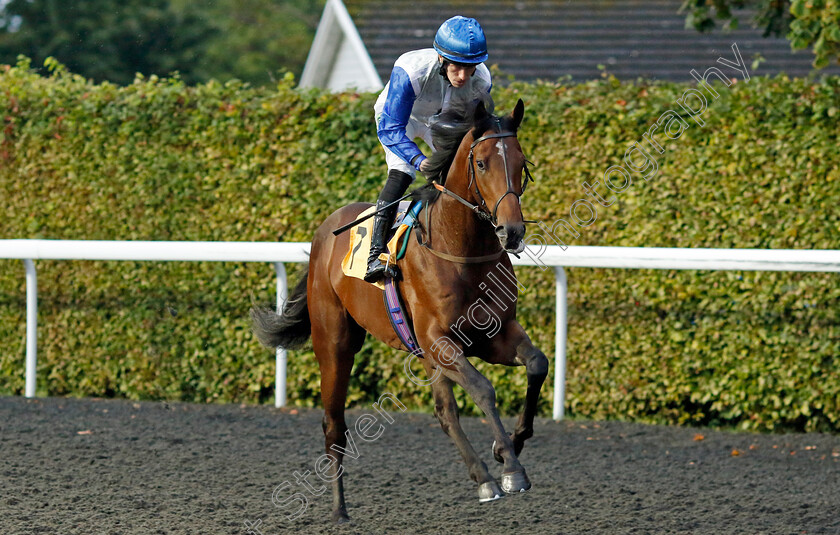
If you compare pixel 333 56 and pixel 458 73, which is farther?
pixel 333 56

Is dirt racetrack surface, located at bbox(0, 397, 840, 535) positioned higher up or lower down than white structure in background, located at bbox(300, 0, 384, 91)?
lower down

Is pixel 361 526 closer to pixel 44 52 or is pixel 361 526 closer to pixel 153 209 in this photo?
pixel 153 209

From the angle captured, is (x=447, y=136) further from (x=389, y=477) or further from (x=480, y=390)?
(x=389, y=477)

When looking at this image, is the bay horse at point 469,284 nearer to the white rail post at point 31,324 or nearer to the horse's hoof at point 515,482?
the horse's hoof at point 515,482

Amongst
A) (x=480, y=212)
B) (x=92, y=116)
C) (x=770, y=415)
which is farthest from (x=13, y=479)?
(x=770, y=415)

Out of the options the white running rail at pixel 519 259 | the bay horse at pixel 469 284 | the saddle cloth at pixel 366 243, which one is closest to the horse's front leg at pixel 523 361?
the bay horse at pixel 469 284

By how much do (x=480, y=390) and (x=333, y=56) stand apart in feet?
44.5

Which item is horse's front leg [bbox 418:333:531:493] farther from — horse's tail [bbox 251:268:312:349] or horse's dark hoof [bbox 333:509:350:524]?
horse's tail [bbox 251:268:312:349]

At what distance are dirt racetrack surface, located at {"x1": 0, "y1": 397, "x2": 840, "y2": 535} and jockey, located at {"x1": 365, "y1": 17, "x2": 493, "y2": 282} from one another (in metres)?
1.23

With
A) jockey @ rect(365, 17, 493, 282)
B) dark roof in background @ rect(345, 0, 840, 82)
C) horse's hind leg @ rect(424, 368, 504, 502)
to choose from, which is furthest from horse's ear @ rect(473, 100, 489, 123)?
dark roof in background @ rect(345, 0, 840, 82)

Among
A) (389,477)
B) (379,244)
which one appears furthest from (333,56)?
(379,244)

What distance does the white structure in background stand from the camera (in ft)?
49.1

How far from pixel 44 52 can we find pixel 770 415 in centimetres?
2321

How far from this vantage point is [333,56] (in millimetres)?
16484
